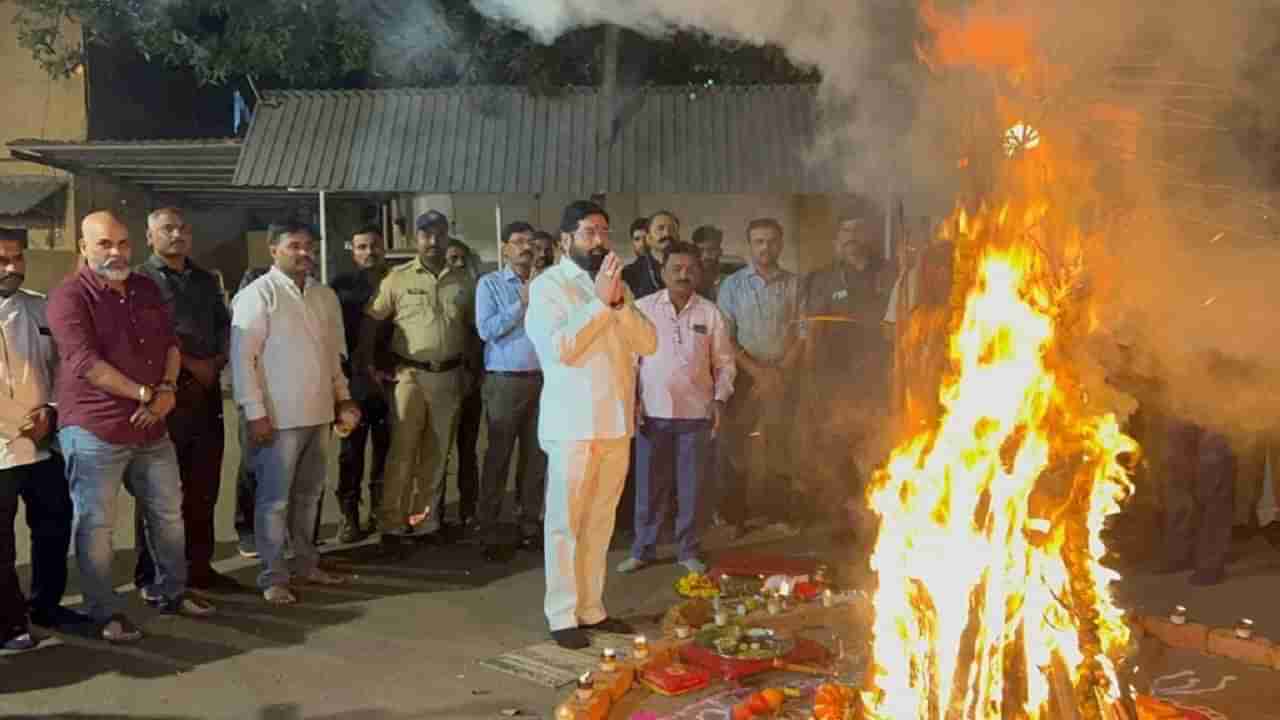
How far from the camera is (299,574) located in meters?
7.02

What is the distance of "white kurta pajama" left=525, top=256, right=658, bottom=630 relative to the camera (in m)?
5.72

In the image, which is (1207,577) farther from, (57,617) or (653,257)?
(57,617)

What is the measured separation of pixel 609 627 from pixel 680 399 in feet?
6.08

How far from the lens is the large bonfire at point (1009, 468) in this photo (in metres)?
4.09

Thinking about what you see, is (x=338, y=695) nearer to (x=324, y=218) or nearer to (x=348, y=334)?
(x=348, y=334)

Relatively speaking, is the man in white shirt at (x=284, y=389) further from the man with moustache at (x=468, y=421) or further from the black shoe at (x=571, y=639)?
the black shoe at (x=571, y=639)

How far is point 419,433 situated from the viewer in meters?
7.73

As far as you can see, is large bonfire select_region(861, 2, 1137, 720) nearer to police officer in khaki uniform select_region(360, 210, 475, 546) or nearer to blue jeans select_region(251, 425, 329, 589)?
blue jeans select_region(251, 425, 329, 589)

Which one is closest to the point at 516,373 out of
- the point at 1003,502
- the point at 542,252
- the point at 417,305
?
the point at 417,305

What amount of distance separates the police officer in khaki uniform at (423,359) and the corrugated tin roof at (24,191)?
887cm

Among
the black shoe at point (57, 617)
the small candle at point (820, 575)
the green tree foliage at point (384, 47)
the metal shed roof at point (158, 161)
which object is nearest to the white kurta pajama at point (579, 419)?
the small candle at point (820, 575)

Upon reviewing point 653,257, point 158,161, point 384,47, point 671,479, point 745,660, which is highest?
point 384,47

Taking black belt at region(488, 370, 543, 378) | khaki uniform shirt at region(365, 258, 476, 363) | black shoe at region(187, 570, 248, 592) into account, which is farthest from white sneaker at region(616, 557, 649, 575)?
black shoe at region(187, 570, 248, 592)

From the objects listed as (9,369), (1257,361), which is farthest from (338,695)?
(1257,361)
